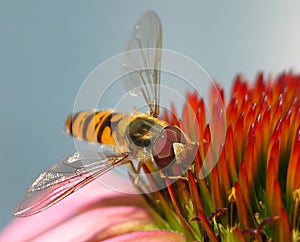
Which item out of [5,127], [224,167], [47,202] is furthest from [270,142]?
[5,127]

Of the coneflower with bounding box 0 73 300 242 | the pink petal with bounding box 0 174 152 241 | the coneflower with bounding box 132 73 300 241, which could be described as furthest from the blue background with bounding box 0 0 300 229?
the coneflower with bounding box 132 73 300 241

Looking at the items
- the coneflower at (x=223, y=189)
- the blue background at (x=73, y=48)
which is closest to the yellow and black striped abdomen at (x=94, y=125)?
the coneflower at (x=223, y=189)

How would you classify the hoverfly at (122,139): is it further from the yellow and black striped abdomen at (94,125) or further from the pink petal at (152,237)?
the pink petal at (152,237)

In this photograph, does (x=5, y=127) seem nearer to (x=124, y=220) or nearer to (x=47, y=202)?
(x=124, y=220)

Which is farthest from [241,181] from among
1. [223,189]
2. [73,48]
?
[73,48]

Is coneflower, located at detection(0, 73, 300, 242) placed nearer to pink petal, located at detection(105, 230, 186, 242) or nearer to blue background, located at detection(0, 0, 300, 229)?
pink petal, located at detection(105, 230, 186, 242)

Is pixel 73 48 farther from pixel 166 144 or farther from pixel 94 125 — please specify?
pixel 166 144
